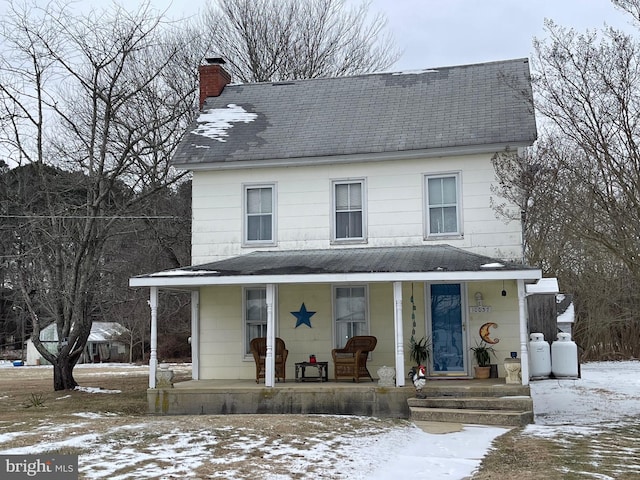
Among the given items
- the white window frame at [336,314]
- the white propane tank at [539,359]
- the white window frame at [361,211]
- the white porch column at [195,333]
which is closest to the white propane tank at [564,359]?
the white propane tank at [539,359]

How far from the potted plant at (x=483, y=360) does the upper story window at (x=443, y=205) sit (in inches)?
99.3

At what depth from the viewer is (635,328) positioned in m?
28.0

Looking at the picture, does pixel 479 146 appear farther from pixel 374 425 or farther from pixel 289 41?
pixel 289 41

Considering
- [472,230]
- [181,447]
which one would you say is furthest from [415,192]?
Result: [181,447]

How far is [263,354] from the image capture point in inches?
586

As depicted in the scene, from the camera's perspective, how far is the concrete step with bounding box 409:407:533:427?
1192cm

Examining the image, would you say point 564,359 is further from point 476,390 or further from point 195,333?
point 195,333

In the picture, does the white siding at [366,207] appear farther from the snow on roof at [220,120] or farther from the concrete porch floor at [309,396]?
the concrete porch floor at [309,396]

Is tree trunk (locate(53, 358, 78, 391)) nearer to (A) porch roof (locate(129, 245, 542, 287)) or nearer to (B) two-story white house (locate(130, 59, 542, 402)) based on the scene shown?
(B) two-story white house (locate(130, 59, 542, 402))

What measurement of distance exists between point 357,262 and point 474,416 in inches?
148

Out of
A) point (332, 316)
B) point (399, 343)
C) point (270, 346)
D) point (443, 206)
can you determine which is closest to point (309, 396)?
point (270, 346)

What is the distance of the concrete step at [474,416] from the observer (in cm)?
1192

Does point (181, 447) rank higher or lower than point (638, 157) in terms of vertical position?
lower

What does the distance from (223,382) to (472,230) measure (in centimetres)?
627
